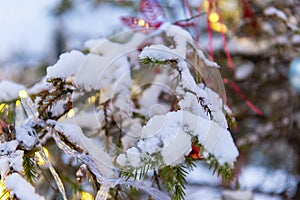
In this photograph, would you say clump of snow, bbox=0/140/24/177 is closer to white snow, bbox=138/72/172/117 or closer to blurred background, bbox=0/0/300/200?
white snow, bbox=138/72/172/117

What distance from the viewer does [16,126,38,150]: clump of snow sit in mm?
469

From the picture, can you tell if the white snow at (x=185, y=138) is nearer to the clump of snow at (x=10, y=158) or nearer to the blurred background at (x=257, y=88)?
the clump of snow at (x=10, y=158)

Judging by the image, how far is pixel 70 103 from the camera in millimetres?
552

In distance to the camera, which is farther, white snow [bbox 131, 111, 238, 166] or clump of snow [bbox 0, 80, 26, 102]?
clump of snow [bbox 0, 80, 26, 102]

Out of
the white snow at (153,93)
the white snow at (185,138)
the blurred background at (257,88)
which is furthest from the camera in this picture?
the blurred background at (257,88)

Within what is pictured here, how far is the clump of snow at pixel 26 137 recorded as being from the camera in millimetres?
469

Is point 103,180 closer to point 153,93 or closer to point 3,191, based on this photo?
point 3,191

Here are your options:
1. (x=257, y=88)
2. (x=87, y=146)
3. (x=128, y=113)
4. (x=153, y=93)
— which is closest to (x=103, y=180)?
(x=87, y=146)

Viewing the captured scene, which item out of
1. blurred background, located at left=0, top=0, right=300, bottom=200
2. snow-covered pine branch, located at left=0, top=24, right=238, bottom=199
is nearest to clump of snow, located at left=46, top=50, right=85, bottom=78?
snow-covered pine branch, located at left=0, top=24, right=238, bottom=199

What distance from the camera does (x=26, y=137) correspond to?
0.47m

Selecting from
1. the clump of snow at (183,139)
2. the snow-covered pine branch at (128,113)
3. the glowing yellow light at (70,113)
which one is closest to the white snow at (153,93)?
the snow-covered pine branch at (128,113)

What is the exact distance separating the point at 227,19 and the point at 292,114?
0.23 meters

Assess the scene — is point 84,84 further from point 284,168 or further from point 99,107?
point 284,168

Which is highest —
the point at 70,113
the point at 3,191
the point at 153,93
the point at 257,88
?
the point at 257,88
